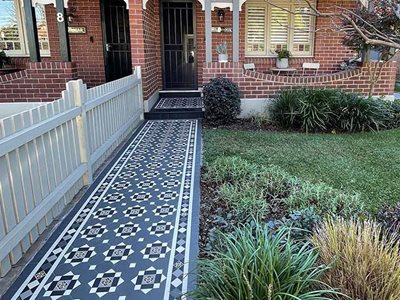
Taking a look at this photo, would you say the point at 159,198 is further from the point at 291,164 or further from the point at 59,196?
the point at 291,164

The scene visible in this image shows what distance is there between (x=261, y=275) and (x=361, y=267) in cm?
55

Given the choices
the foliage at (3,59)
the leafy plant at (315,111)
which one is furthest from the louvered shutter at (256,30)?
the foliage at (3,59)

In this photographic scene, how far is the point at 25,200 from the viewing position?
2.72 meters

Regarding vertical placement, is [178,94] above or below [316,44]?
below

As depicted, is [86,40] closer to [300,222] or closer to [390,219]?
[300,222]

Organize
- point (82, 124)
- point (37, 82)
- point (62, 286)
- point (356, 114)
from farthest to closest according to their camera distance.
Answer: point (37, 82)
point (356, 114)
point (82, 124)
point (62, 286)

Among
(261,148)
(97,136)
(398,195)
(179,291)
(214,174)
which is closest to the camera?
(179,291)

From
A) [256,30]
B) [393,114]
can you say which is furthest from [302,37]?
[393,114]

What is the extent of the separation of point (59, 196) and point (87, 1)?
24.4 ft

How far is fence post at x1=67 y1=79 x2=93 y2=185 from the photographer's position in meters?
3.80

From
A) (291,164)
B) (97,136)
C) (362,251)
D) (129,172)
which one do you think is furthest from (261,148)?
(362,251)

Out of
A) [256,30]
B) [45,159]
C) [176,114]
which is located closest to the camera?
[45,159]

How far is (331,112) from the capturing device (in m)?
6.47

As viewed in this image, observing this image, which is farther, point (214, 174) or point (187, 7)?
point (187, 7)
